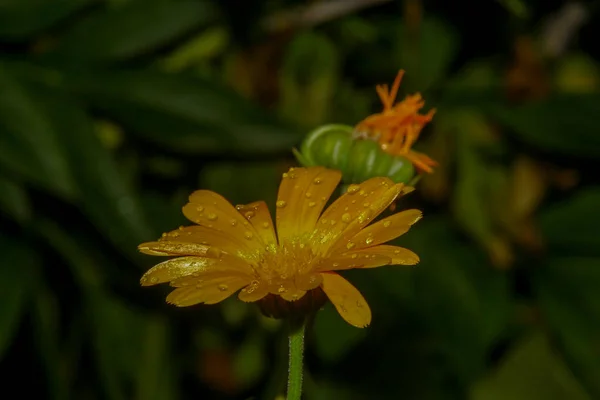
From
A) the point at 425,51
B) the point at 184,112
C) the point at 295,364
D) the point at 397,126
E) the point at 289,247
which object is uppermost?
the point at 425,51

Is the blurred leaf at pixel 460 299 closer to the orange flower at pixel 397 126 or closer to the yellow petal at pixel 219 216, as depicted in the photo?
the orange flower at pixel 397 126

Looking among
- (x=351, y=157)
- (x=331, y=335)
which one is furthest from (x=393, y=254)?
(x=331, y=335)

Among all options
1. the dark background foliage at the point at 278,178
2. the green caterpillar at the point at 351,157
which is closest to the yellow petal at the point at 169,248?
the green caterpillar at the point at 351,157

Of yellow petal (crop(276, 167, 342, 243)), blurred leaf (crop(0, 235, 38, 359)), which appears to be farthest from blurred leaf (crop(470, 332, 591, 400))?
yellow petal (crop(276, 167, 342, 243))

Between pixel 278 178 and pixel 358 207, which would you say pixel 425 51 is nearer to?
pixel 278 178

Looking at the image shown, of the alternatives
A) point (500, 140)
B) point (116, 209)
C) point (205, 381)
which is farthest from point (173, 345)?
point (500, 140)

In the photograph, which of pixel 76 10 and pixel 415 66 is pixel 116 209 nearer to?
pixel 76 10
